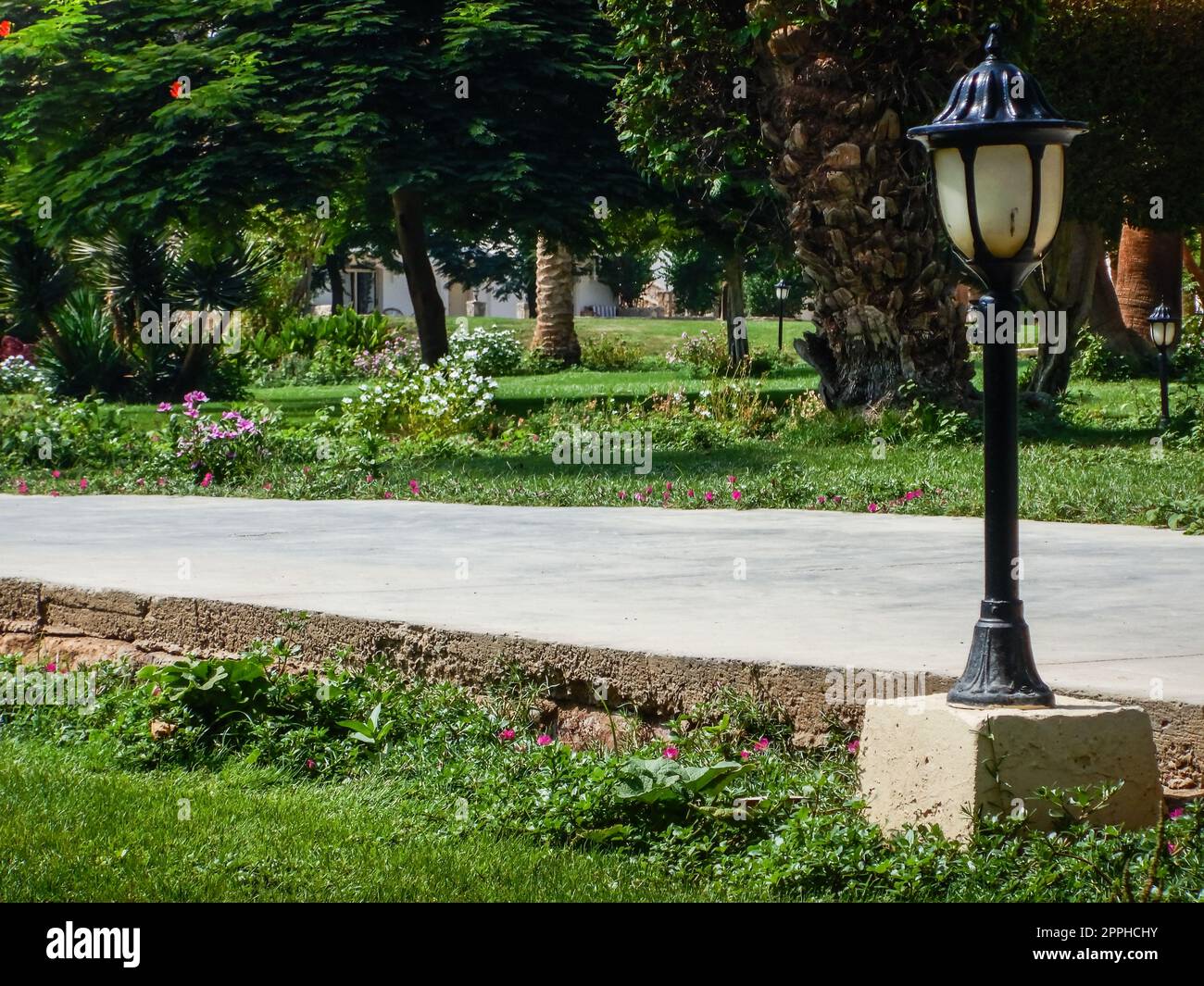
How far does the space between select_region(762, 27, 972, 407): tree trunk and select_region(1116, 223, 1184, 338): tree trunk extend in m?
13.2

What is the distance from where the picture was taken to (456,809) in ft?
13.0

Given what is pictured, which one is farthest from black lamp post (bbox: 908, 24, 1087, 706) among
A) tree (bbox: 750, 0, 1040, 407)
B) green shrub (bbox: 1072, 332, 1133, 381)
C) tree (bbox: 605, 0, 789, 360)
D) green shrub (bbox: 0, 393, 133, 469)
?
green shrub (bbox: 1072, 332, 1133, 381)

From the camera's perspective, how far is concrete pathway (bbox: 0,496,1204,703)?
4414 mm

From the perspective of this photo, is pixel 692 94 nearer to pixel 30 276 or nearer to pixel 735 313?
pixel 30 276

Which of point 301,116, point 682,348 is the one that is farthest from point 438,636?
point 682,348

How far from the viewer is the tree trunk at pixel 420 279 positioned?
66.3 ft

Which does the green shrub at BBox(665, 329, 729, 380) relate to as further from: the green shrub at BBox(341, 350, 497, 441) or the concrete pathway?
the concrete pathway

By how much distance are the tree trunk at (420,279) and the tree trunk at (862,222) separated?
7666 millimetres

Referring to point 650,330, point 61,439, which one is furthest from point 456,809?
point 650,330

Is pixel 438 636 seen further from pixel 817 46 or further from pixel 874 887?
pixel 817 46
